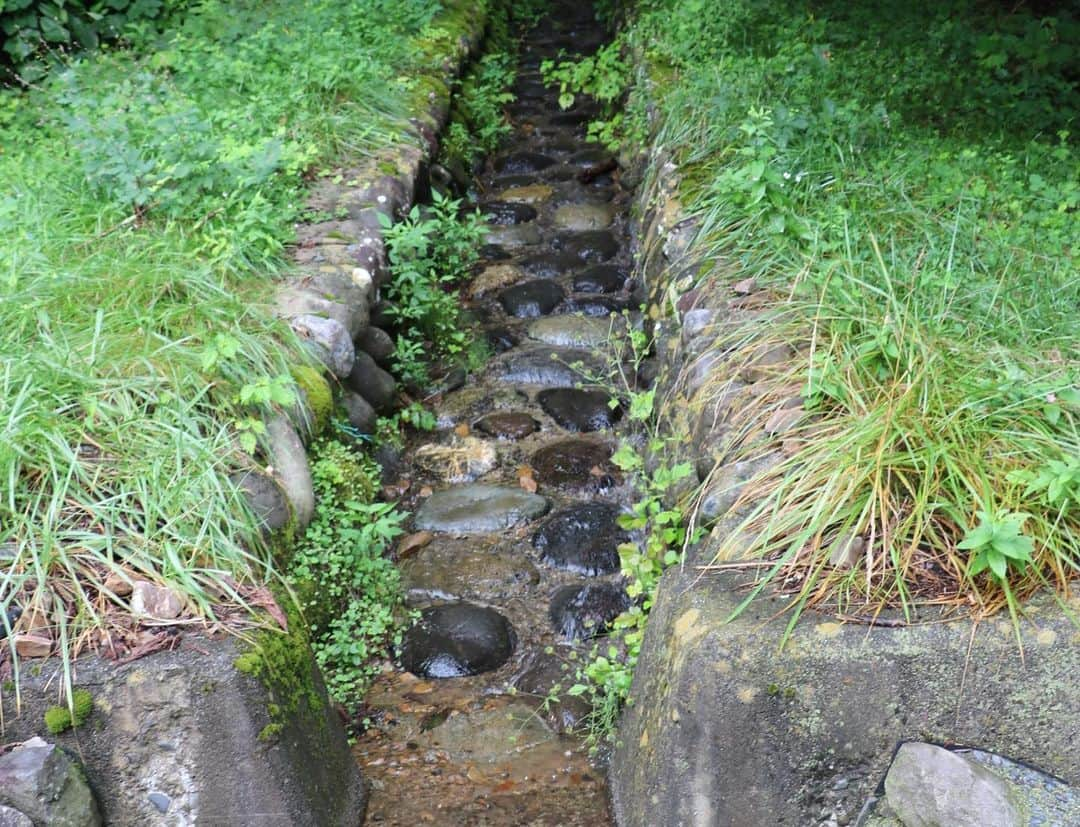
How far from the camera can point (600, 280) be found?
504 cm

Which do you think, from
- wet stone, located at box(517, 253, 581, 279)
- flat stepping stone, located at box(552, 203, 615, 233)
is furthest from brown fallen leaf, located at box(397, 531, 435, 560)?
flat stepping stone, located at box(552, 203, 615, 233)

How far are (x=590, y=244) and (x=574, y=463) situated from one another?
178 cm

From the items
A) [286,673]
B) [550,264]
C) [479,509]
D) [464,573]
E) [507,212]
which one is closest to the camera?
[286,673]

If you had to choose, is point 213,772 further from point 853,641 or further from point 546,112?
point 546,112

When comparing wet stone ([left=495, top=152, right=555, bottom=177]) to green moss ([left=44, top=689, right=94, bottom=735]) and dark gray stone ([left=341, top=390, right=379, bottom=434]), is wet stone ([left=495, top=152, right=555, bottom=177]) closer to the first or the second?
dark gray stone ([left=341, top=390, right=379, bottom=434])

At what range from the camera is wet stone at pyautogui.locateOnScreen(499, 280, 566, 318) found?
4930 millimetres

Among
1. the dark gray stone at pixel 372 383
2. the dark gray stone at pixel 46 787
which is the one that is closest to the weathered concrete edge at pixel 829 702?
the dark gray stone at pixel 46 787

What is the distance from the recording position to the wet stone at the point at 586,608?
325cm

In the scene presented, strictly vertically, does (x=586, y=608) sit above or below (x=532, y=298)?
below

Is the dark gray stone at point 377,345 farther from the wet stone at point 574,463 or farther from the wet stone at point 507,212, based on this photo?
the wet stone at point 507,212

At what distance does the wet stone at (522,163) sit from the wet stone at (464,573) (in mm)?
3375

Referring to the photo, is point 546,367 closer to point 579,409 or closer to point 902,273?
point 579,409

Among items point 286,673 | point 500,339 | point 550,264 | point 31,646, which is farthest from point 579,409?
point 31,646

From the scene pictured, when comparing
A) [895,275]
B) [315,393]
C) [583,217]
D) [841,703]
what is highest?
[895,275]
